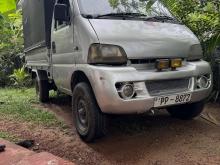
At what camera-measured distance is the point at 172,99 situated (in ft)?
14.6

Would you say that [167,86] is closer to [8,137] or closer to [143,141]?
[143,141]

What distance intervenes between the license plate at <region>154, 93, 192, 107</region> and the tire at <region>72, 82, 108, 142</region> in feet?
2.31

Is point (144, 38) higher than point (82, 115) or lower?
higher

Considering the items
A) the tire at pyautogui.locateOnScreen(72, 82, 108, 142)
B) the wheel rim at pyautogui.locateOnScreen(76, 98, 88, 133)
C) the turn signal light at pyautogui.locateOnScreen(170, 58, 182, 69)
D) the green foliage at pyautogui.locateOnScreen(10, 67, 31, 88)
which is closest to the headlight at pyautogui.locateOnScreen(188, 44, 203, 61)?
the turn signal light at pyautogui.locateOnScreen(170, 58, 182, 69)

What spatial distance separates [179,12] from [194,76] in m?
2.12

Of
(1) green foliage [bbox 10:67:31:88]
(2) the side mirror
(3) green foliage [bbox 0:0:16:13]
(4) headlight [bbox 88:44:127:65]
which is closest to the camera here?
(3) green foliage [bbox 0:0:16:13]

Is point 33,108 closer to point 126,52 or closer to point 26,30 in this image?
point 26,30

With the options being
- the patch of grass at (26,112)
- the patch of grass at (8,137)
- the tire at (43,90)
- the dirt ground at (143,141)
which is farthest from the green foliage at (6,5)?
the tire at (43,90)

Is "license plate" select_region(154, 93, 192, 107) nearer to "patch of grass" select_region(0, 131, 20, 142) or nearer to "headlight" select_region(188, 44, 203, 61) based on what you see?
"headlight" select_region(188, 44, 203, 61)

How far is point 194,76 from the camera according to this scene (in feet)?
15.3

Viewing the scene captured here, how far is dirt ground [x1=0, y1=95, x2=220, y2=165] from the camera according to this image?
4129 mm

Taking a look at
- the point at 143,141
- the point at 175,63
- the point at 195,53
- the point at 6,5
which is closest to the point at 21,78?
the point at 143,141

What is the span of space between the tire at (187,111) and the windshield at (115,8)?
1439 mm

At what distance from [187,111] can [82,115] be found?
1690 millimetres
